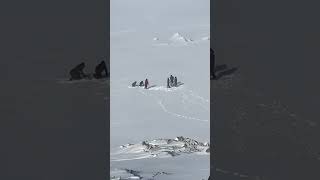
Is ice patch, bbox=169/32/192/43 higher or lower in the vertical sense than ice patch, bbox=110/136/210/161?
higher

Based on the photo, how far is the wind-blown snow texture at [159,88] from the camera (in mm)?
4414

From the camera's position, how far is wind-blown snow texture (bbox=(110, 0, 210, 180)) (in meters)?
4.41

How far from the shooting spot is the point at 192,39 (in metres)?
4.38
